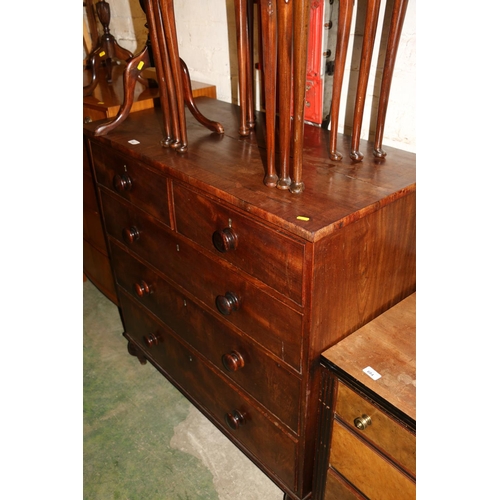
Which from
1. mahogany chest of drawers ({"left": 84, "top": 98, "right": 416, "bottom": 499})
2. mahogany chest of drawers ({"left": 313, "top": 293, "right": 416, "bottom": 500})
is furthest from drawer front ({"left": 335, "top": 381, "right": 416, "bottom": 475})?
mahogany chest of drawers ({"left": 84, "top": 98, "right": 416, "bottom": 499})

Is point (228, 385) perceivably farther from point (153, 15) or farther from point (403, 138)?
point (153, 15)

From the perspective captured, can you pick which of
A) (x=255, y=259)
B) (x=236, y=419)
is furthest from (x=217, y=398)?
(x=255, y=259)

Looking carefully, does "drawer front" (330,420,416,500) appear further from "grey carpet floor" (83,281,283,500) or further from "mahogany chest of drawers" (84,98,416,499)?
"grey carpet floor" (83,281,283,500)

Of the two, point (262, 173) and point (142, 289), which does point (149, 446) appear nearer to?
point (142, 289)

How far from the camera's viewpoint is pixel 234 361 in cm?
151

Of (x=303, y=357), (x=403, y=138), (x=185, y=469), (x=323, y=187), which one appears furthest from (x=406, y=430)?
(x=185, y=469)

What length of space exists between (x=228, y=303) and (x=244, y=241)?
23 cm

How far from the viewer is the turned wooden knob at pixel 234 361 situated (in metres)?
1.51

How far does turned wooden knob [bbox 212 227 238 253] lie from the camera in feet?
4.23

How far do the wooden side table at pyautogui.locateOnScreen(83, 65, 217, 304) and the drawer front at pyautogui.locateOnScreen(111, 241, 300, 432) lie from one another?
0.48 m

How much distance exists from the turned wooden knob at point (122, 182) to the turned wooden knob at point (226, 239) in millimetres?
532

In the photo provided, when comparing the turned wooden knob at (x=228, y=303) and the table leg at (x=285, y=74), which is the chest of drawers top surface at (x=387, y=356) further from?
the table leg at (x=285, y=74)

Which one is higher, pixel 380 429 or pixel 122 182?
pixel 122 182

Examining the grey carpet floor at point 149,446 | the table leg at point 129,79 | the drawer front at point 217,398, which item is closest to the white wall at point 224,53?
the table leg at point 129,79
